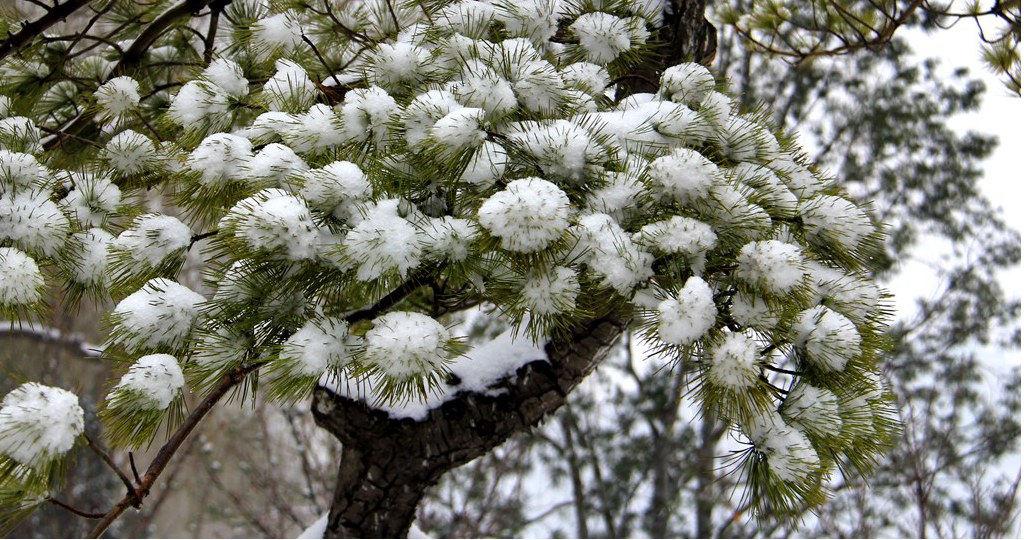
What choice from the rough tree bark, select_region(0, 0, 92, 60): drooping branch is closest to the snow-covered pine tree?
select_region(0, 0, 92, 60): drooping branch

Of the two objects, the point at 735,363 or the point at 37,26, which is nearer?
the point at 735,363

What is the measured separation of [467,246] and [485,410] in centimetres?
76

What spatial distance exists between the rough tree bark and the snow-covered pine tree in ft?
1.43

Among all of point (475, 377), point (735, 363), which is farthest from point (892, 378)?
point (735, 363)

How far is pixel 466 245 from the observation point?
0.77 m

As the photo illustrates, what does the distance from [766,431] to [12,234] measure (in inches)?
33.4

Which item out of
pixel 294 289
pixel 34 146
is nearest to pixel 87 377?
pixel 34 146

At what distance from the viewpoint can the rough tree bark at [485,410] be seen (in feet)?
4.80

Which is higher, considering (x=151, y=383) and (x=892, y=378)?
(x=892, y=378)

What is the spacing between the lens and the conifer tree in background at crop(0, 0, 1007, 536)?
74cm

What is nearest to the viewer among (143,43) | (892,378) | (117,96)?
(117,96)

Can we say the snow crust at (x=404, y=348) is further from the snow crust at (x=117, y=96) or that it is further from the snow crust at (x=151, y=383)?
the snow crust at (x=117, y=96)

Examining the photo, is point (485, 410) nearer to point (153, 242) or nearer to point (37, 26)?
point (153, 242)

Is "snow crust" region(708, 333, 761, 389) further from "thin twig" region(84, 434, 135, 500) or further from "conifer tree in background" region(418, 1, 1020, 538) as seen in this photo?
"conifer tree in background" region(418, 1, 1020, 538)
